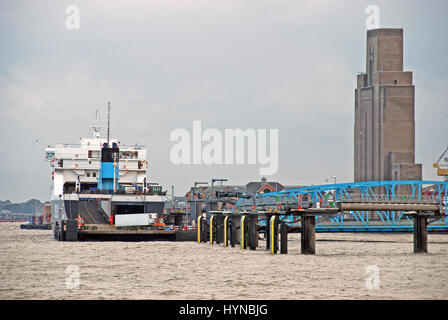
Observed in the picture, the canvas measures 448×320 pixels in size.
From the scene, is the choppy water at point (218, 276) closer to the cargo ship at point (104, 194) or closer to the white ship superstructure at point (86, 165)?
the cargo ship at point (104, 194)

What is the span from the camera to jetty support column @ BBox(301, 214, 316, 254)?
56.3 m

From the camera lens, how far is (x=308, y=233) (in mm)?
56938

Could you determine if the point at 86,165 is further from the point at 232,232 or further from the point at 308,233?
the point at 308,233

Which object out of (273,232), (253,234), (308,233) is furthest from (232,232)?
(308,233)

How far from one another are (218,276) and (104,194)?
4323 centimetres

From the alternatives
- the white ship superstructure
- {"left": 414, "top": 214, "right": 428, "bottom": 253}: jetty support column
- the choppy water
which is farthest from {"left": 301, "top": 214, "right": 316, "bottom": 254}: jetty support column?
the white ship superstructure

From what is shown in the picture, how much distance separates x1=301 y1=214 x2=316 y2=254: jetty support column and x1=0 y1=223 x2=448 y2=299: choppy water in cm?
151

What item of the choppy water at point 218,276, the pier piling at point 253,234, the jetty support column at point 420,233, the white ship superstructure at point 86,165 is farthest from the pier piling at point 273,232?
the white ship superstructure at point 86,165

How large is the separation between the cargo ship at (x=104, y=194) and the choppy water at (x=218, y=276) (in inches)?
749

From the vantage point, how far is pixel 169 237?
81.5m

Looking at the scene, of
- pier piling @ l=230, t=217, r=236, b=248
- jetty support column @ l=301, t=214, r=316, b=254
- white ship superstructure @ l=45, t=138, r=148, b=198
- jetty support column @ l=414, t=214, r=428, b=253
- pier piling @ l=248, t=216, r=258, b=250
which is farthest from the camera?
white ship superstructure @ l=45, t=138, r=148, b=198

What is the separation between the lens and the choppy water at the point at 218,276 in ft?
109

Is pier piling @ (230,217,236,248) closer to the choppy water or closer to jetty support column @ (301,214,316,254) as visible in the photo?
the choppy water
